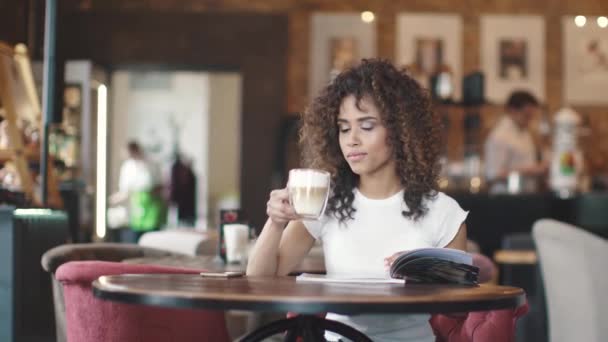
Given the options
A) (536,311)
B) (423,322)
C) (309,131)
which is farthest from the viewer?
(536,311)

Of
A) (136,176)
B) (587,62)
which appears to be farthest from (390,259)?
(136,176)

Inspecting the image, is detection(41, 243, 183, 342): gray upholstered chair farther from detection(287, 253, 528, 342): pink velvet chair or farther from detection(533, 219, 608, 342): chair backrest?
detection(533, 219, 608, 342): chair backrest

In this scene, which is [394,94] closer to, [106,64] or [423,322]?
[423,322]

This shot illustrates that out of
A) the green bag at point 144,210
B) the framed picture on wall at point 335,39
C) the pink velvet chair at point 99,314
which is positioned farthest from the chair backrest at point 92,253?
the green bag at point 144,210

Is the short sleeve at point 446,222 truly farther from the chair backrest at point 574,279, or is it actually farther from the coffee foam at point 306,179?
the chair backrest at point 574,279

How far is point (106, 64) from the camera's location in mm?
10016

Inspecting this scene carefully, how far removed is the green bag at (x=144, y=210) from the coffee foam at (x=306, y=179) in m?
9.41

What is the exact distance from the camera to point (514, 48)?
10.1 meters

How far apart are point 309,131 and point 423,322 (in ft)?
2.06

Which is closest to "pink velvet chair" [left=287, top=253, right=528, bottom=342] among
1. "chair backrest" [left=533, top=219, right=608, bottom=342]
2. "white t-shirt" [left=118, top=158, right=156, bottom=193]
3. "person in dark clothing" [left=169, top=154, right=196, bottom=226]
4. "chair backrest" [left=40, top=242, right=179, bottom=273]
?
"chair backrest" [left=40, top=242, right=179, bottom=273]

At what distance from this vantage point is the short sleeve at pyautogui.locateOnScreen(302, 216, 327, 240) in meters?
2.37

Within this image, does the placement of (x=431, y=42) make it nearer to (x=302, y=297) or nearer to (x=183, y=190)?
(x=183, y=190)

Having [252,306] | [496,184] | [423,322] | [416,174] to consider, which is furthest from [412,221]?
[496,184]

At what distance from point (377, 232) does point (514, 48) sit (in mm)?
8187
